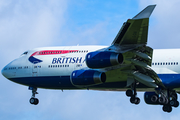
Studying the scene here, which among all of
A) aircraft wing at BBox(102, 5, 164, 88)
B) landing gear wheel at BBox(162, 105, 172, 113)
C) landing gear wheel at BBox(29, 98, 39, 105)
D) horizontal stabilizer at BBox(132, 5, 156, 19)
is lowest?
landing gear wheel at BBox(162, 105, 172, 113)

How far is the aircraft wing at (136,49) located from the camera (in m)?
25.8

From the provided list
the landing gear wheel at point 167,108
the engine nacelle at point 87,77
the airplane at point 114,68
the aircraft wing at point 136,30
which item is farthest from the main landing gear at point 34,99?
the aircraft wing at point 136,30

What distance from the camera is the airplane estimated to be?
27328 millimetres

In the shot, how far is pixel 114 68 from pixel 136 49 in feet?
12.7

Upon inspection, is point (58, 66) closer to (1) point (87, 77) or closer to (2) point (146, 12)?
(1) point (87, 77)

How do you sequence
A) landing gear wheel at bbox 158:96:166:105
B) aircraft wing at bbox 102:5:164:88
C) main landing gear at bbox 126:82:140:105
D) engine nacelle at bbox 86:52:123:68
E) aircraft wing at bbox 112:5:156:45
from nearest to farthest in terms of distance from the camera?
aircraft wing at bbox 112:5:156:45 < aircraft wing at bbox 102:5:164:88 < engine nacelle at bbox 86:52:123:68 < landing gear wheel at bbox 158:96:166:105 < main landing gear at bbox 126:82:140:105

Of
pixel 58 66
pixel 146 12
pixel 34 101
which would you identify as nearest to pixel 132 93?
pixel 58 66

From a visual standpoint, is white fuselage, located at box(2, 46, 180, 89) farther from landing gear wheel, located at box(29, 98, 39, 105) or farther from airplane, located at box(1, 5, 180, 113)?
landing gear wheel, located at box(29, 98, 39, 105)

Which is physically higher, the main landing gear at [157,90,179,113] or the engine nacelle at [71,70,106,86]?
the engine nacelle at [71,70,106,86]

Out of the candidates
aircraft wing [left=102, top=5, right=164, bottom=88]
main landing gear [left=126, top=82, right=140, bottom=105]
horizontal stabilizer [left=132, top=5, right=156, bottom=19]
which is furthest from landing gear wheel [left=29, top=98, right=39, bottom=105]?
→ horizontal stabilizer [left=132, top=5, right=156, bottom=19]

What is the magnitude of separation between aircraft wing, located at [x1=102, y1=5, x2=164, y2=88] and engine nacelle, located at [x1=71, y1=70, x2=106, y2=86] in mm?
1708

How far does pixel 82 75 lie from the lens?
31.0 metres

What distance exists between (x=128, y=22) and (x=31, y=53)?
12680mm

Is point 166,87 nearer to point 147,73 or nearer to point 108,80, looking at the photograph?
point 147,73
